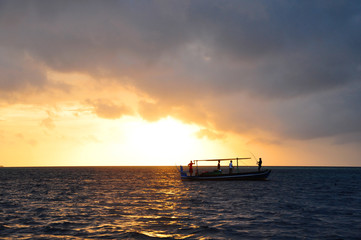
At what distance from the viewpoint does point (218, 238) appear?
17484mm

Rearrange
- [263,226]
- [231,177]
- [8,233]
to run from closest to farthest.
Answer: [8,233] → [263,226] → [231,177]

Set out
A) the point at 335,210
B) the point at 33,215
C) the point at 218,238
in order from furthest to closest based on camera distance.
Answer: the point at 335,210
the point at 33,215
the point at 218,238

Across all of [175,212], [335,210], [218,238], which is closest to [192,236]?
[218,238]

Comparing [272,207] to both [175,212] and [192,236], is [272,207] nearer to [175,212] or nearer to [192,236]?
[175,212]

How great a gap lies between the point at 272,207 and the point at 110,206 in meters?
15.7

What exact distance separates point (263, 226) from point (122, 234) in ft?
30.6

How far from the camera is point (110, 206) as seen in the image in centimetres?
3006

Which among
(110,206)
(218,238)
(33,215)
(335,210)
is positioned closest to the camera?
(218,238)

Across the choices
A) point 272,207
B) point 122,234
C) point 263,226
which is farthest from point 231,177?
point 122,234

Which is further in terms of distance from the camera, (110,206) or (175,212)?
(110,206)

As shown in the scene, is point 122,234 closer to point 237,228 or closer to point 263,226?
point 237,228

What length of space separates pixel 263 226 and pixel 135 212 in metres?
11.1

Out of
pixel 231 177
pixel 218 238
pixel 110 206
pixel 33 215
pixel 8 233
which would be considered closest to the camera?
pixel 218 238

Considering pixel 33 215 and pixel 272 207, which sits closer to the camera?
pixel 33 215
